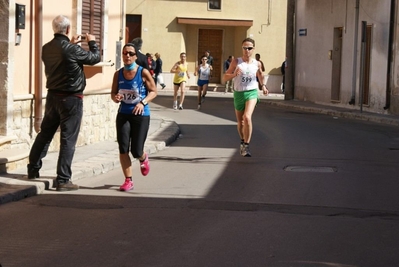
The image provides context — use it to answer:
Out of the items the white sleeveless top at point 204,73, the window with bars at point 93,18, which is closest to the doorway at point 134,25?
the white sleeveless top at point 204,73

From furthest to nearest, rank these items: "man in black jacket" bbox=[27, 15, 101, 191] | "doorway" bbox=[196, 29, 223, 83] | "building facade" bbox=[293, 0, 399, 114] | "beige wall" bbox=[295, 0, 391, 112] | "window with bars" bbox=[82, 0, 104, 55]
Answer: "doorway" bbox=[196, 29, 223, 83] → "beige wall" bbox=[295, 0, 391, 112] → "building facade" bbox=[293, 0, 399, 114] → "window with bars" bbox=[82, 0, 104, 55] → "man in black jacket" bbox=[27, 15, 101, 191]

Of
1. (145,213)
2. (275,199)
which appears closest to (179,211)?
(145,213)

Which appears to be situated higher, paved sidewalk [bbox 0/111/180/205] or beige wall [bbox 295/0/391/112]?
beige wall [bbox 295/0/391/112]

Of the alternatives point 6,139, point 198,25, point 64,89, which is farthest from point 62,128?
point 198,25

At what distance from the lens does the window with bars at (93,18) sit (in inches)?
590

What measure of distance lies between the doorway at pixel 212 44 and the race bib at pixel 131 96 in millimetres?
33561

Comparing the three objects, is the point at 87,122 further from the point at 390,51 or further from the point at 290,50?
the point at 290,50

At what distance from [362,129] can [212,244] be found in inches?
543

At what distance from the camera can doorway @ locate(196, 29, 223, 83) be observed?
44.2 metres

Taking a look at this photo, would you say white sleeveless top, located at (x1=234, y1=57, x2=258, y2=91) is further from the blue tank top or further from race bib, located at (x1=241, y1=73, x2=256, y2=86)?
the blue tank top

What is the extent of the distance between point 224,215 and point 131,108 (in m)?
2.29

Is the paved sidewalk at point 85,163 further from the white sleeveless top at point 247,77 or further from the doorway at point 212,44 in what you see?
the doorway at point 212,44

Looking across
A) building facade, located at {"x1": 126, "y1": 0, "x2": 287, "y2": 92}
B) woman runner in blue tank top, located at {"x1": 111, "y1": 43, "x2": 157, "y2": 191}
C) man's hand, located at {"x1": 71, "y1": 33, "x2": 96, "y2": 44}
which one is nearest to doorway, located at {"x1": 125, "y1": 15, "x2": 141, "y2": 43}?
building facade, located at {"x1": 126, "y1": 0, "x2": 287, "y2": 92}

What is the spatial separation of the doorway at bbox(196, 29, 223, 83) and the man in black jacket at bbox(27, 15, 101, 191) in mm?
33650
